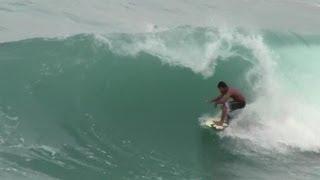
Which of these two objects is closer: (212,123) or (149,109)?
(212,123)

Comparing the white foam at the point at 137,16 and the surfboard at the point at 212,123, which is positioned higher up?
the white foam at the point at 137,16

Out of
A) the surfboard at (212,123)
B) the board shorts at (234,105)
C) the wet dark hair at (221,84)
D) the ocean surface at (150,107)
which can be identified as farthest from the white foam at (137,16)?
the wet dark hair at (221,84)

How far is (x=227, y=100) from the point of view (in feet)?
40.4

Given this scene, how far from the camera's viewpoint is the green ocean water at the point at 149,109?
11.7 metres

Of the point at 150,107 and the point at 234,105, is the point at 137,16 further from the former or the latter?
the point at 234,105

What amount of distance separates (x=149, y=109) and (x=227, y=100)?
239 centimetres

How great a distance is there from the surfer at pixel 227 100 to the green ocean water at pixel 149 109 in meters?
0.60

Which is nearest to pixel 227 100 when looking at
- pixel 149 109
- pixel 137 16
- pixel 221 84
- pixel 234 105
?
pixel 234 105

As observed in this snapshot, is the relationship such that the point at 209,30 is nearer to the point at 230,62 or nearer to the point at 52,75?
the point at 230,62

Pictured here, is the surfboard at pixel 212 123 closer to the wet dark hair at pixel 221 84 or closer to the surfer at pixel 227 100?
the surfer at pixel 227 100

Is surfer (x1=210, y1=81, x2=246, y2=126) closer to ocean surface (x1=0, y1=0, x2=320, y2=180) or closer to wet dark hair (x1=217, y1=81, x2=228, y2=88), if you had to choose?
wet dark hair (x1=217, y1=81, x2=228, y2=88)

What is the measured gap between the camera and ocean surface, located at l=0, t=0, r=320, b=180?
11.7 metres

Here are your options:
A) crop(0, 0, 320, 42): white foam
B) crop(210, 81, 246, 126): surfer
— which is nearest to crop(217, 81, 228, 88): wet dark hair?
crop(210, 81, 246, 126): surfer

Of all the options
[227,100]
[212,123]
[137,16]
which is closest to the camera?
[227,100]
